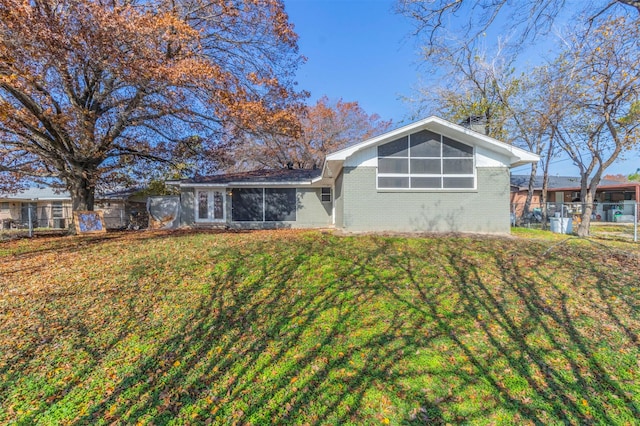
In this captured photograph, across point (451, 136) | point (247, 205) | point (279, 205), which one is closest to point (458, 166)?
point (451, 136)

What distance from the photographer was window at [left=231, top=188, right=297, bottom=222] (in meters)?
15.1

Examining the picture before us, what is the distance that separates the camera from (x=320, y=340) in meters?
3.92

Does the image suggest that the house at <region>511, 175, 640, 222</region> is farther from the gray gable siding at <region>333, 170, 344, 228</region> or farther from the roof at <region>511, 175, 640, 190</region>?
the gray gable siding at <region>333, 170, 344, 228</region>

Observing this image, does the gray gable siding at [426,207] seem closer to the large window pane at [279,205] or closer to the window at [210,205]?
the large window pane at [279,205]

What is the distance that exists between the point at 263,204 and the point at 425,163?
8057 millimetres

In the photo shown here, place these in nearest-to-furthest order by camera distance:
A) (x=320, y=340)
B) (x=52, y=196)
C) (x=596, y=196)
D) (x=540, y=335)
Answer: (x=320, y=340)
(x=540, y=335)
(x=52, y=196)
(x=596, y=196)

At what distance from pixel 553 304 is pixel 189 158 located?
48.3ft

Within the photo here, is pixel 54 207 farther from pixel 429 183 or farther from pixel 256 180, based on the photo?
pixel 429 183

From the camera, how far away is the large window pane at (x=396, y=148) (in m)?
10.8

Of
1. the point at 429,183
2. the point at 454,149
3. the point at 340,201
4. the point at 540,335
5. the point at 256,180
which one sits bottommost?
the point at 540,335

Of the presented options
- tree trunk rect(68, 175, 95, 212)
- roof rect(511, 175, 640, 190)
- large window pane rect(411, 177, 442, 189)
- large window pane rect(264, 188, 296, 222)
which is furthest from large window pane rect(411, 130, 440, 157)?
roof rect(511, 175, 640, 190)

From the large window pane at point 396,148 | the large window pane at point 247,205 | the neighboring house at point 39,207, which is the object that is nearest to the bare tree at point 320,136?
the large window pane at point 247,205

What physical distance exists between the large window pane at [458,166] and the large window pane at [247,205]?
8708 millimetres

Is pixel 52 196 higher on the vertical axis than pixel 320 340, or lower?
higher
